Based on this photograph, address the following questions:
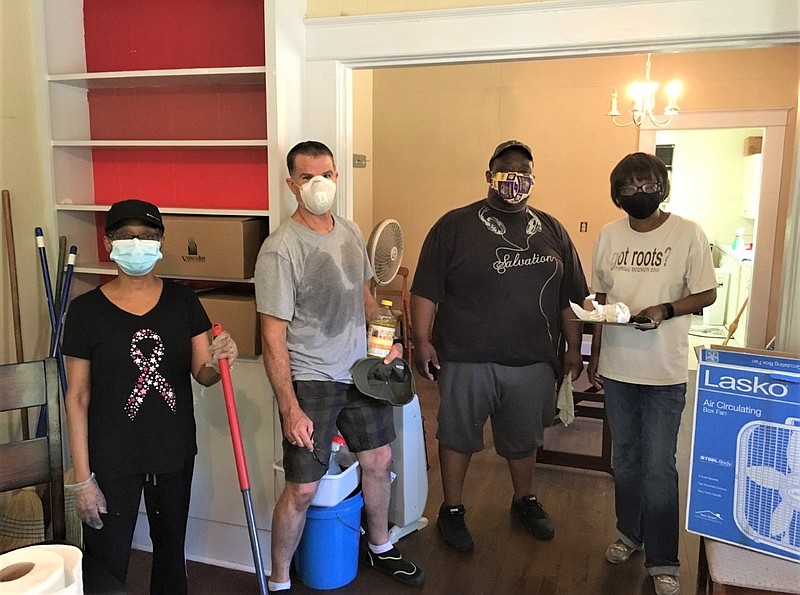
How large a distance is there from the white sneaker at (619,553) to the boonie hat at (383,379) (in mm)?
1028

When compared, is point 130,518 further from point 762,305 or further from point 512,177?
point 762,305

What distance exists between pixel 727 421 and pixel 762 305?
4439 millimetres

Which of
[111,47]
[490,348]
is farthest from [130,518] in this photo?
[111,47]

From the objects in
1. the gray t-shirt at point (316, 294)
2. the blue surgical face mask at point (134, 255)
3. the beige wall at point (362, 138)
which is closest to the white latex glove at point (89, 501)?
the blue surgical face mask at point (134, 255)

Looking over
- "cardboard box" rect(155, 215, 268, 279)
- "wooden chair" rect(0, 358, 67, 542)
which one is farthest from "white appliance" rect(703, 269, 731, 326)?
"wooden chair" rect(0, 358, 67, 542)

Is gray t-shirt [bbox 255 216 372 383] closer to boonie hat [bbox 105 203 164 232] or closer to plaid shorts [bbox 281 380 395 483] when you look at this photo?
plaid shorts [bbox 281 380 395 483]

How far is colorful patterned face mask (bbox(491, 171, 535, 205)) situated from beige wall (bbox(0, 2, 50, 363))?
175 cm

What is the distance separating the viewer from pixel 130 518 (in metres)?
1.82

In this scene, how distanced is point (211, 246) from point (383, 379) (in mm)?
779

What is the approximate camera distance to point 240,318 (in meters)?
2.36

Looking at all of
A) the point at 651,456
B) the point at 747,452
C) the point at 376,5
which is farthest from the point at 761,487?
the point at 376,5

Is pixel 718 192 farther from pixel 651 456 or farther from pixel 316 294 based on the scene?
pixel 316 294

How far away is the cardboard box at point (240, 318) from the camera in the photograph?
2.35 meters

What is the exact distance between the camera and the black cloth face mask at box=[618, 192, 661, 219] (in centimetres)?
212
